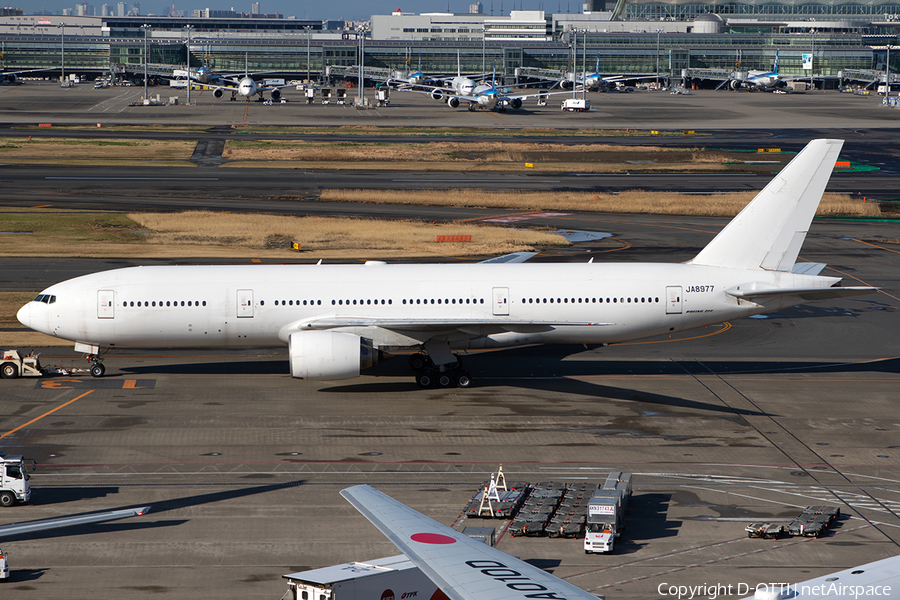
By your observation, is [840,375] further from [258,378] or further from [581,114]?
[581,114]

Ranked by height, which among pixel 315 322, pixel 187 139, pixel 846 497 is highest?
pixel 187 139

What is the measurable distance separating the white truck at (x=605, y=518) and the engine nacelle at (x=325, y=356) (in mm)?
13087

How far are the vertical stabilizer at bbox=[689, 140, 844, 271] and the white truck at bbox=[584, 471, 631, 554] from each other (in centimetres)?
1735

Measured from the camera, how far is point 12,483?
26.1m

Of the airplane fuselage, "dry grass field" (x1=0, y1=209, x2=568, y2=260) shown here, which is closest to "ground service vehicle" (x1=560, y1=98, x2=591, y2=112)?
"dry grass field" (x1=0, y1=209, x2=568, y2=260)

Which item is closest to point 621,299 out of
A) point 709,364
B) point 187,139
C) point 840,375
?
point 709,364

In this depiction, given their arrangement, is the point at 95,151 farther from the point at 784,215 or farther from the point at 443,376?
the point at 784,215

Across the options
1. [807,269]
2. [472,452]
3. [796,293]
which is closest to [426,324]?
[472,452]

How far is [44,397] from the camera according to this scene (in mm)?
36750

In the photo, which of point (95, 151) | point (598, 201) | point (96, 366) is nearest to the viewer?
point (96, 366)

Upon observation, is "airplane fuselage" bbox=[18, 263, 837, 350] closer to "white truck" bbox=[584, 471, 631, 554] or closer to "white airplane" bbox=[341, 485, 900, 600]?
"white truck" bbox=[584, 471, 631, 554]

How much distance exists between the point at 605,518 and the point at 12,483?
1667 centimetres

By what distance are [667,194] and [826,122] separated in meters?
77.9

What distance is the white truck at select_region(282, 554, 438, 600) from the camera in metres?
17.2
